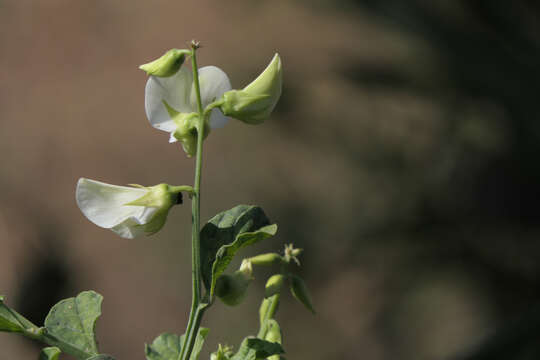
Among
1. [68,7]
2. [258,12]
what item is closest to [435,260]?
[258,12]

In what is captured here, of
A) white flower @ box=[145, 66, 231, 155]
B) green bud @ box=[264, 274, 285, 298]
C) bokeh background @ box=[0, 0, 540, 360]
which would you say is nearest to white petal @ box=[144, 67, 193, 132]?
white flower @ box=[145, 66, 231, 155]

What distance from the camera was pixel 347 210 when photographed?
155cm

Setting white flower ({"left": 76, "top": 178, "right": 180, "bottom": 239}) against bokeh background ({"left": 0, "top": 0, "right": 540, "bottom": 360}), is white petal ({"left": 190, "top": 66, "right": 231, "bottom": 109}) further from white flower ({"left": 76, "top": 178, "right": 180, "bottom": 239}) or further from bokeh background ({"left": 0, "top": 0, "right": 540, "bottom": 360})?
bokeh background ({"left": 0, "top": 0, "right": 540, "bottom": 360})

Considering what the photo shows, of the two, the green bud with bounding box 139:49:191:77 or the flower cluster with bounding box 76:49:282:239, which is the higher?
the green bud with bounding box 139:49:191:77

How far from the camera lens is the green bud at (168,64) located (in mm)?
298

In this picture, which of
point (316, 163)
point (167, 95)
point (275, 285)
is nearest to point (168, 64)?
point (167, 95)

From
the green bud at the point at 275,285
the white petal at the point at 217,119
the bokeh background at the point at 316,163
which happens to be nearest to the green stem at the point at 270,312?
the green bud at the point at 275,285

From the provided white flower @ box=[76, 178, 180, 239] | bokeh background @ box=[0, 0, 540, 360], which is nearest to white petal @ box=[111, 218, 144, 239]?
white flower @ box=[76, 178, 180, 239]

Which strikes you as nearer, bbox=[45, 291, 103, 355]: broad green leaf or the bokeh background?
bbox=[45, 291, 103, 355]: broad green leaf

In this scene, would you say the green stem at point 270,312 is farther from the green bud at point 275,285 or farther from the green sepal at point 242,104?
the green sepal at point 242,104

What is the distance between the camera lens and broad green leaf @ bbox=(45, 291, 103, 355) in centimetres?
32

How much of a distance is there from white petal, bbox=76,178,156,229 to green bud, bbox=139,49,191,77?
0.06 m

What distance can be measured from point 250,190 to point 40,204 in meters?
0.54

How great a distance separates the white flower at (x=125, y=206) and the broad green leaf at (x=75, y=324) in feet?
0.21
